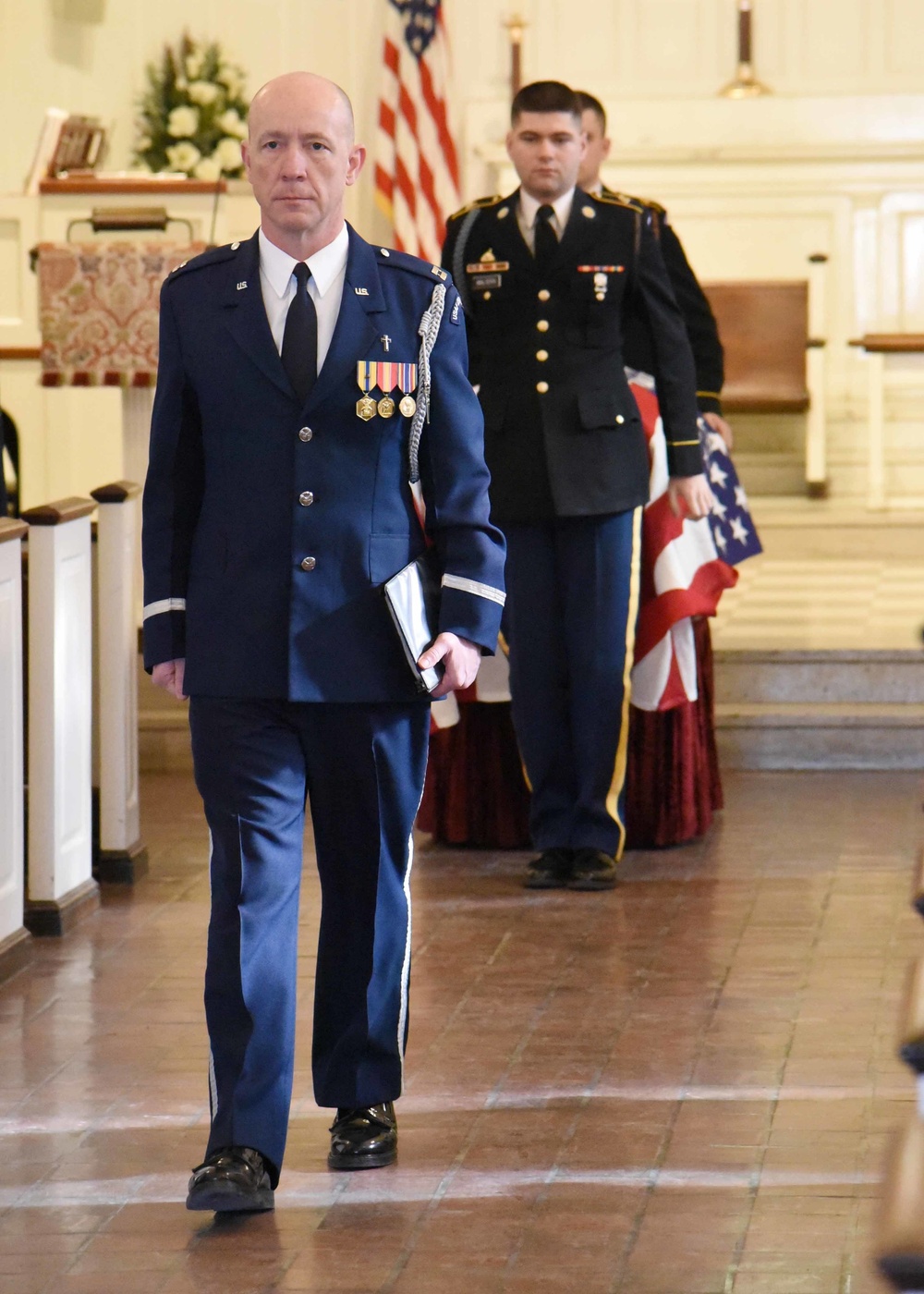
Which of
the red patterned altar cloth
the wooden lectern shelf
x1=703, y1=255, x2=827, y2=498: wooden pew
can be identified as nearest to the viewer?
the red patterned altar cloth

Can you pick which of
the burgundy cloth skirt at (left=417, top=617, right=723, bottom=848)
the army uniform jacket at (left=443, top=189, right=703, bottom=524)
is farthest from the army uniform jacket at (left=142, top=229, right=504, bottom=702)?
the burgundy cloth skirt at (left=417, top=617, right=723, bottom=848)

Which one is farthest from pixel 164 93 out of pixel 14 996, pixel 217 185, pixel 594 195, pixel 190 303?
pixel 190 303

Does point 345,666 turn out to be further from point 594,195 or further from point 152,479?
point 594,195

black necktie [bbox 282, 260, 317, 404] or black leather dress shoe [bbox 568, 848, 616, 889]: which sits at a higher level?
black necktie [bbox 282, 260, 317, 404]

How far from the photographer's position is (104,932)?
4711 millimetres

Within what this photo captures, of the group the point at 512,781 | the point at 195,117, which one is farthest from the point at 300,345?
the point at 195,117

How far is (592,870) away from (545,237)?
1.44 meters

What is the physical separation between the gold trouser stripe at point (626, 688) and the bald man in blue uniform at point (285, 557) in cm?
213

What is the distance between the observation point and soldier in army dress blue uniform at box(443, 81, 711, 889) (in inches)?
196

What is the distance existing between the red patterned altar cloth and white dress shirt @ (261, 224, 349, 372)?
11.1 feet

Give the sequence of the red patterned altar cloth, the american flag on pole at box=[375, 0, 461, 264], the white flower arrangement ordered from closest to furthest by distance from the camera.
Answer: the red patterned altar cloth < the white flower arrangement < the american flag on pole at box=[375, 0, 461, 264]

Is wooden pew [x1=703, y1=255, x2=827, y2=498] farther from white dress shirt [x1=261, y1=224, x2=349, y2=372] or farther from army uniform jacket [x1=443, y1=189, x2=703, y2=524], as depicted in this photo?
white dress shirt [x1=261, y1=224, x2=349, y2=372]

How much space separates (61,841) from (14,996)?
641 millimetres

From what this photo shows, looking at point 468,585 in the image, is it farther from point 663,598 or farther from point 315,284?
point 663,598
